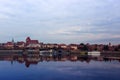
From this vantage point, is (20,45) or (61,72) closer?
(61,72)

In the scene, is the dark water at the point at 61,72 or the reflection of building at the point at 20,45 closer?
the dark water at the point at 61,72

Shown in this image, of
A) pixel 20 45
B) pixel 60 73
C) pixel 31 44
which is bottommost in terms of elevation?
pixel 60 73

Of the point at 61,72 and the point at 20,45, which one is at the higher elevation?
the point at 20,45

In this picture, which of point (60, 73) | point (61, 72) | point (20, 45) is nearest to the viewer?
point (60, 73)

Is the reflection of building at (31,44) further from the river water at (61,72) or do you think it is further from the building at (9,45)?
the river water at (61,72)

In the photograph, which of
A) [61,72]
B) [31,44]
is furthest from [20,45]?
A: [61,72]

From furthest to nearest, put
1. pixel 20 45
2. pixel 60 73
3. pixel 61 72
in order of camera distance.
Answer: pixel 20 45 < pixel 61 72 < pixel 60 73

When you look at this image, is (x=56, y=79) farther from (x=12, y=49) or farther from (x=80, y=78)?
(x=12, y=49)

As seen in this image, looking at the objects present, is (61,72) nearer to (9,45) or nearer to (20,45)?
(9,45)

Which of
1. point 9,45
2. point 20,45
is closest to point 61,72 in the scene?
point 9,45

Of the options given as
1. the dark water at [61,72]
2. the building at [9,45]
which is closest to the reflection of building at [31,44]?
the building at [9,45]

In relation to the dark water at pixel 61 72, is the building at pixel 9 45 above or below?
above

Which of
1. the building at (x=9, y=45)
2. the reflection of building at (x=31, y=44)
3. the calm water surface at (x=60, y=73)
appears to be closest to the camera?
the calm water surface at (x=60, y=73)

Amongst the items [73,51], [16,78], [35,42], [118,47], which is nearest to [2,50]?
[35,42]
